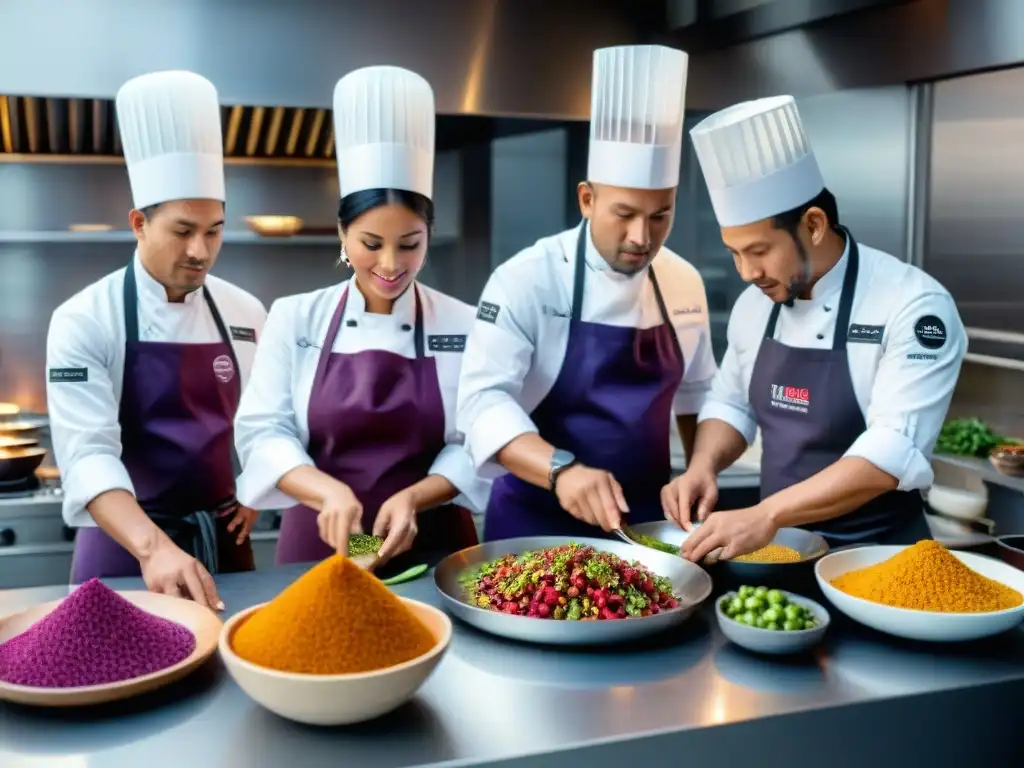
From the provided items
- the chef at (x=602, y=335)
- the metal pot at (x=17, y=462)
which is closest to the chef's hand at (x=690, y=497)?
the chef at (x=602, y=335)

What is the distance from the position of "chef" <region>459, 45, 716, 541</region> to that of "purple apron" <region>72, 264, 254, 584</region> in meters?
0.62

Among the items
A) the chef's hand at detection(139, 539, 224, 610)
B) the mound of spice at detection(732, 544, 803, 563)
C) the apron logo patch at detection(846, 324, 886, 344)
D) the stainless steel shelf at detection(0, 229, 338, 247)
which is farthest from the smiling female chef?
the stainless steel shelf at detection(0, 229, 338, 247)

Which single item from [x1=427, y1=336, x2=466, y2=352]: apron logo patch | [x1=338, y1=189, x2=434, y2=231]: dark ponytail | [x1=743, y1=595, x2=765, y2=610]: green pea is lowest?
[x1=743, y1=595, x2=765, y2=610]: green pea

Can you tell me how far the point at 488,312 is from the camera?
2.32m

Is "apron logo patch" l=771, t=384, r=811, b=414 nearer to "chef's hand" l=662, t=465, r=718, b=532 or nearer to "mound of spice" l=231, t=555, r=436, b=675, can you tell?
"chef's hand" l=662, t=465, r=718, b=532

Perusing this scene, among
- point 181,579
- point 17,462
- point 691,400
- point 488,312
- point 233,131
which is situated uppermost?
point 233,131

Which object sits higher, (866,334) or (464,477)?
(866,334)

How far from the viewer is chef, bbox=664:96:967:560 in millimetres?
2018

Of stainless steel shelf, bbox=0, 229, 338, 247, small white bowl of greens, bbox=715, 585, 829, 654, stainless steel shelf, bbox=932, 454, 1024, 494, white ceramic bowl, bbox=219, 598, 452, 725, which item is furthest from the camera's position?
stainless steel shelf, bbox=0, 229, 338, 247

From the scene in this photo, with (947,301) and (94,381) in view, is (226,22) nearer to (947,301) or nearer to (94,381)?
(94,381)

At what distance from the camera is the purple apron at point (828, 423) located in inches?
86.4

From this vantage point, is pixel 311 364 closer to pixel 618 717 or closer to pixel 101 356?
pixel 101 356

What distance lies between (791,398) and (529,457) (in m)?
0.59

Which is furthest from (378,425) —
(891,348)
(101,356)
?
(891,348)
